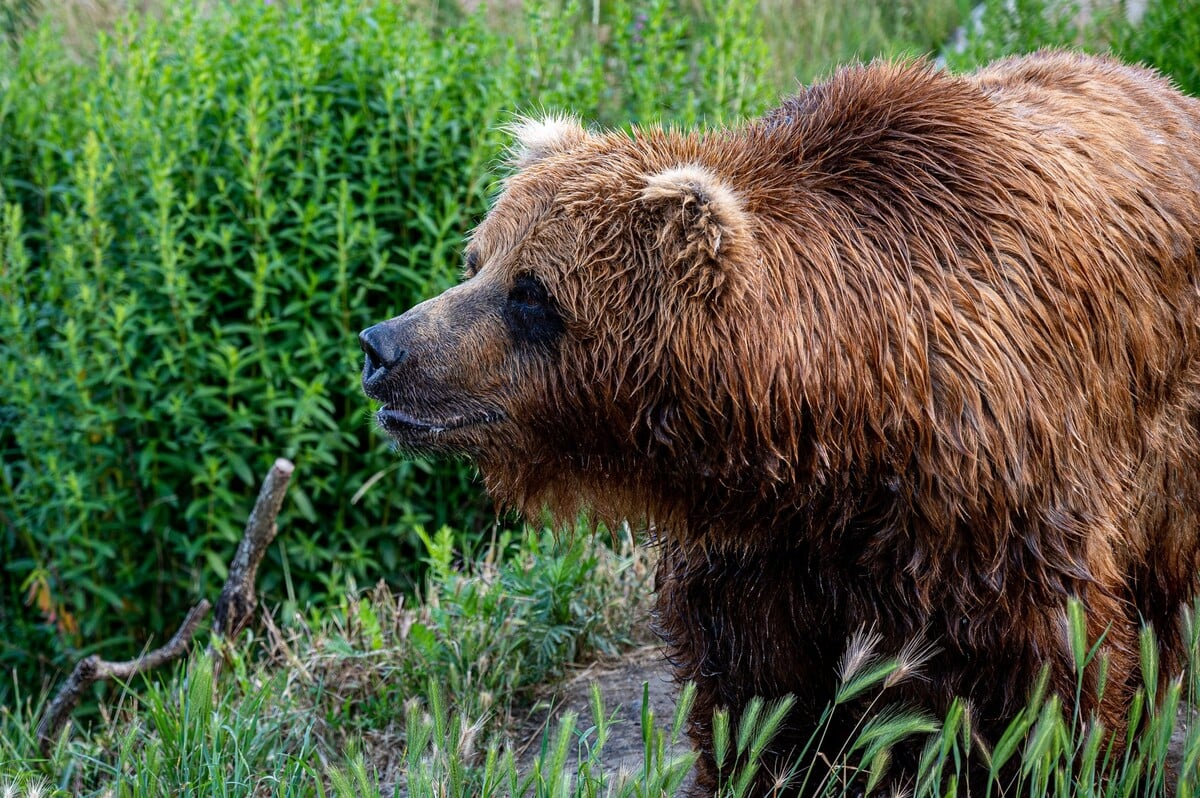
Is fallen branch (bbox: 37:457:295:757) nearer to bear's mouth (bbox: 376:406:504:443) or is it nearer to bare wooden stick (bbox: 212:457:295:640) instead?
bare wooden stick (bbox: 212:457:295:640)

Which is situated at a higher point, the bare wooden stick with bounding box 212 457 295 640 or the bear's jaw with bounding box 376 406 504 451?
the bear's jaw with bounding box 376 406 504 451

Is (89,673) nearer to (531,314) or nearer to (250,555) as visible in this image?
(250,555)

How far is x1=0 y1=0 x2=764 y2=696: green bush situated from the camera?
5.81 m

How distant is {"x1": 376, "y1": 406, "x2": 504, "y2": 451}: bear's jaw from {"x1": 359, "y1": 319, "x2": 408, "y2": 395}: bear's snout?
0.30 feet

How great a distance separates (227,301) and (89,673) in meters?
2.18

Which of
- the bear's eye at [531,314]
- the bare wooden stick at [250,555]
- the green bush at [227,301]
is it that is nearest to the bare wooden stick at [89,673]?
the bare wooden stick at [250,555]

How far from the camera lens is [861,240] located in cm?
313

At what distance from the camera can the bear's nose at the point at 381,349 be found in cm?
326

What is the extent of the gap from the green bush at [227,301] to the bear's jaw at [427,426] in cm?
234

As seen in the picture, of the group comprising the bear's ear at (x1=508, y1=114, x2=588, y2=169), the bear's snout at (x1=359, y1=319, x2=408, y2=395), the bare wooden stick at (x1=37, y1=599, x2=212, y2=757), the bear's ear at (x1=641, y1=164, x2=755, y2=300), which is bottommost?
the bare wooden stick at (x1=37, y1=599, x2=212, y2=757)

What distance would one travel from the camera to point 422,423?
331cm

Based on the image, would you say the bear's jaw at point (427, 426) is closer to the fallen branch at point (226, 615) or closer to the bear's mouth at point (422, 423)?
the bear's mouth at point (422, 423)

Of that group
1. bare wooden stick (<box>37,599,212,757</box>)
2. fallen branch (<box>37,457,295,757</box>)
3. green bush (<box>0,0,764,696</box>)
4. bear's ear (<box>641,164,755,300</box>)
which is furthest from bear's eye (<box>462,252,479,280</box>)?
green bush (<box>0,0,764,696</box>)

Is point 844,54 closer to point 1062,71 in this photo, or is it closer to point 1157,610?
point 1062,71
